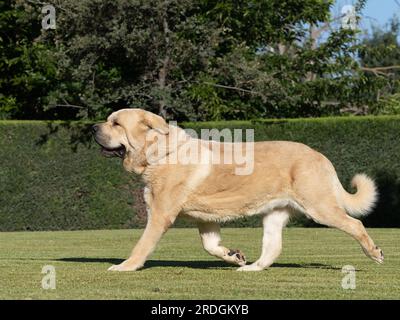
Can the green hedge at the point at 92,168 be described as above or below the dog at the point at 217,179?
above

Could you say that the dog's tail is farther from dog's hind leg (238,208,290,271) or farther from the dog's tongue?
the dog's tongue

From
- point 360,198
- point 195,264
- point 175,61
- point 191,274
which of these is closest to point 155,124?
point 191,274

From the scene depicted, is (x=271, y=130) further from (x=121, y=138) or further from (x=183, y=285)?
(x=183, y=285)

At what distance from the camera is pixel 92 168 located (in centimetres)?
2373

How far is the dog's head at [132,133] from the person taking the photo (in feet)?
33.8

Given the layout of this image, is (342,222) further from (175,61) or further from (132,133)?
(175,61)

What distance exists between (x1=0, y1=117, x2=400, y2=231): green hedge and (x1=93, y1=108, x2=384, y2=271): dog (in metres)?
13.0

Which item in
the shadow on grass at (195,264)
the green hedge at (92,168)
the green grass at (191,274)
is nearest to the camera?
the green grass at (191,274)

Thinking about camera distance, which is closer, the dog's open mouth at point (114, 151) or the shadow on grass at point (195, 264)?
the dog's open mouth at point (114, 151)

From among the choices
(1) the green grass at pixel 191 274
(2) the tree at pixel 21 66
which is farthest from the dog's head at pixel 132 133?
(2) the tree at pixel 21 66

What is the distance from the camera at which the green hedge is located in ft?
76.0

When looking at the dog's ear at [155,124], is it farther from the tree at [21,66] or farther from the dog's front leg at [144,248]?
the tree at [21,66]

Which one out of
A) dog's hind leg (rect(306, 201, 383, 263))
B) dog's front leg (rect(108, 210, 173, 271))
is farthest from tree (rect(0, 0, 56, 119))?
dog's hind leg (rect(306, 201, 383, 263))

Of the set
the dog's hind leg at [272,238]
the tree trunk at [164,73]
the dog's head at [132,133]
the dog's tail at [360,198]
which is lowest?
the dog's hind leg at [272,238]
